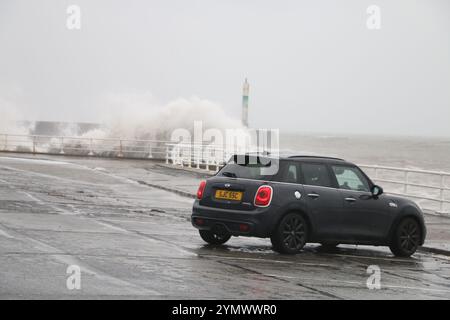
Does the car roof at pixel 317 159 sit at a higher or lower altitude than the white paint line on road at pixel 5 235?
higher

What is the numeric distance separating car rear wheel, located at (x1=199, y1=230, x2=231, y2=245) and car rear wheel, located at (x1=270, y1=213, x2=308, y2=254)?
3.89 feet

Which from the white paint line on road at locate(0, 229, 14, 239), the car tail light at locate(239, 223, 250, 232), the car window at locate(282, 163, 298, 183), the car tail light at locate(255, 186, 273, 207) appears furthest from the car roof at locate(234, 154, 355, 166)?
the white paint line on road at locate(0, 229, 14, 239)

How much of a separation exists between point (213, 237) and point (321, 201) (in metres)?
1.89

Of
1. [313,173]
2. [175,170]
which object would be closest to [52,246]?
[313,173]

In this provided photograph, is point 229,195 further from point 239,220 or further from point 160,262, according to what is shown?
point 160,262

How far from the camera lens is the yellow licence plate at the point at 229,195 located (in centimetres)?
1445

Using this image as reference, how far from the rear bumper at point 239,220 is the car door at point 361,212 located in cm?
157

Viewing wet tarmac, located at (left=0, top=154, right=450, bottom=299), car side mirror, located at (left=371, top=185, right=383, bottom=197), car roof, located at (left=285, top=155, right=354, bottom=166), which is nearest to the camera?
wet tarmac, located at (left=0, top=154, right=450, bottom=299)

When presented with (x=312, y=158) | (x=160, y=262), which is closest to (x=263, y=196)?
(x=312, y=158)

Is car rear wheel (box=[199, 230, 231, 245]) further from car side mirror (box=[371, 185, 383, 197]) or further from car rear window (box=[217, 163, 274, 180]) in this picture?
car side mirror (box=[371, 185, 383, 197])

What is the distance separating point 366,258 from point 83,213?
21.9 feet

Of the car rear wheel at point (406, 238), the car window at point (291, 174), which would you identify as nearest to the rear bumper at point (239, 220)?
the car window at point (291, 174)

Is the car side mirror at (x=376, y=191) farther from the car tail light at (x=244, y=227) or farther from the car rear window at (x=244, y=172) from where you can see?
the car tail light at (x=244, y=227)

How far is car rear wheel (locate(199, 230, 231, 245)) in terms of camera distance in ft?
50.0
